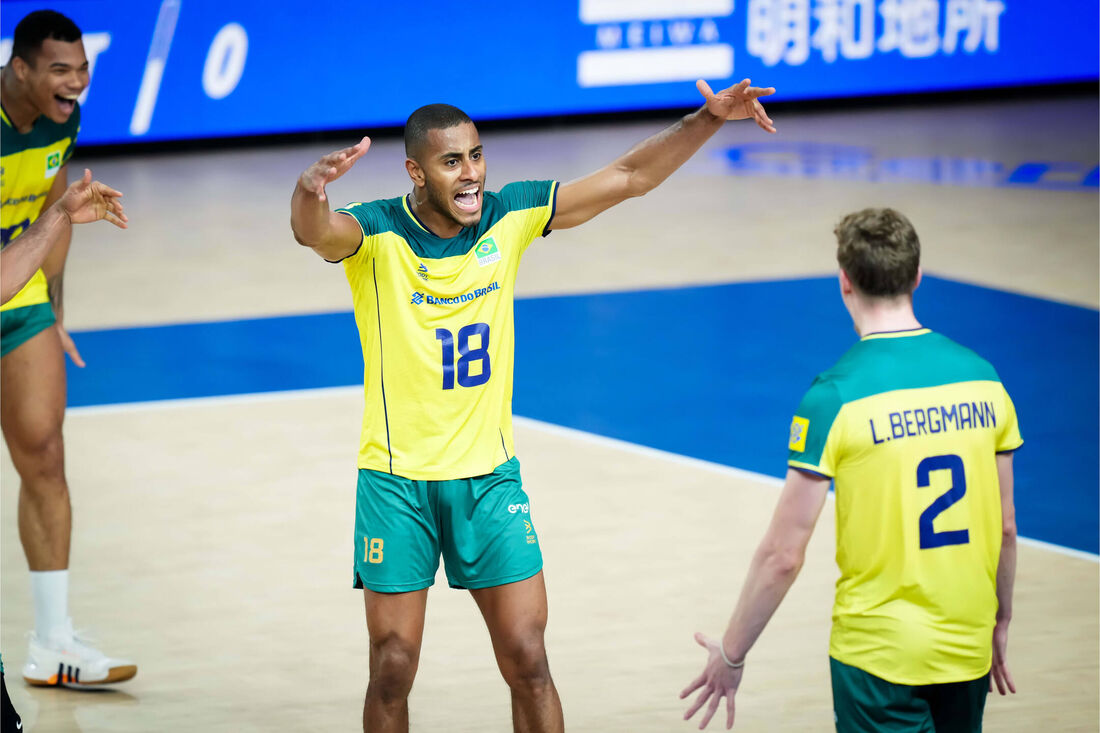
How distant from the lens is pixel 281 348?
9.48 m

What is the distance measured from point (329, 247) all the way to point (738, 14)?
13.7 metres

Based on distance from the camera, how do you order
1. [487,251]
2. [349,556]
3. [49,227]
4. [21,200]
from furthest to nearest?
[349,556], [21,200], [487,251], [49,227]

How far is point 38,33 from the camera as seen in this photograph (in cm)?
520

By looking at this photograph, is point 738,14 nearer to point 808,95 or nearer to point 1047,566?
point 808,95

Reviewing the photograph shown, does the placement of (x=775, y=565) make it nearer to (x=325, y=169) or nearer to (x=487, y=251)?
(x=487, y=251)

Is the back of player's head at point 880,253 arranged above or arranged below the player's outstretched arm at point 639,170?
below

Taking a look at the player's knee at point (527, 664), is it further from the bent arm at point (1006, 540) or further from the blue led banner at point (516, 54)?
the blue led banner at point (516, 54)

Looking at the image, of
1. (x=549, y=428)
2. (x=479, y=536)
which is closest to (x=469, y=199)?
(x=479, y=536)

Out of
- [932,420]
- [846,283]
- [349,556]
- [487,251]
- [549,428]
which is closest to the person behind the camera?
[932,420]

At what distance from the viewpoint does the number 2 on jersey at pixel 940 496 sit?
3107 mm

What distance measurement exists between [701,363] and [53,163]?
4563mm

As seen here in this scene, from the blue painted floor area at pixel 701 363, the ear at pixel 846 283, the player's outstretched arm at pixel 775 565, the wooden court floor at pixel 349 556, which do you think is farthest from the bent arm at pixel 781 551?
the blue painted floor area at pixel 701 363

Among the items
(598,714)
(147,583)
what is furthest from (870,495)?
(147,583)

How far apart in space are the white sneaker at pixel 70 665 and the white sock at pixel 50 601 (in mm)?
22
